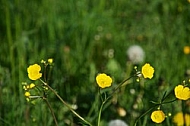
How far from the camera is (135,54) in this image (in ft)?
8.32

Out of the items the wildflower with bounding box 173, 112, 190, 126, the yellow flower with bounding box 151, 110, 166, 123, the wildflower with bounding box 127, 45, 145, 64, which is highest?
the wildflower with bounding box 127, 45, 145, 64

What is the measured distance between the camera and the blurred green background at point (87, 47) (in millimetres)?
2121

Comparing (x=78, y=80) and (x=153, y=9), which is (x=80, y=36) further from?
(x=153, y=9)

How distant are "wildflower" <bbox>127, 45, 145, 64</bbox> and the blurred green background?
61 millimetres

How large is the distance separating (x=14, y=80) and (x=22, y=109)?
25 cm

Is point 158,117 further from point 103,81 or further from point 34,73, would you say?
point 34,73

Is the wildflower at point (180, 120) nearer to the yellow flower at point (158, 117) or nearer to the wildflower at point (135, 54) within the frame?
the yellow flower at point (158, 117)

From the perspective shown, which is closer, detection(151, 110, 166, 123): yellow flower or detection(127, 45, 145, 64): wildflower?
detection(151, 110, 166, 123): yellow flower

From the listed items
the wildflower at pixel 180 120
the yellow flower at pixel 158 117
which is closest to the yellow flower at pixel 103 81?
the yellow flower at pixel 158 117

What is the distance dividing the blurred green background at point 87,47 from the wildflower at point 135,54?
0.20 feet

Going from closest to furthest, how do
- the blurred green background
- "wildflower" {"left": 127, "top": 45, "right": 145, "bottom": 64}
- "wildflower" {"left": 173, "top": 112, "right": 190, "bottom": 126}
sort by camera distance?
"wildflower" {"left": 173, "top": 112, "right": 190, "bottom": 126} → the blurred green background → "wildflower" {"left": 127, "top": 45, "right": 145, "bottom": 64}

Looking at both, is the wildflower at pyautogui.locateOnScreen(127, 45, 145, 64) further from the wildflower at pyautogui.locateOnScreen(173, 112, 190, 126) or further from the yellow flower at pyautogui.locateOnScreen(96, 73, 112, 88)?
the yellow flower at pyautogui.locateOnScreen(96, 73, 112, 88)

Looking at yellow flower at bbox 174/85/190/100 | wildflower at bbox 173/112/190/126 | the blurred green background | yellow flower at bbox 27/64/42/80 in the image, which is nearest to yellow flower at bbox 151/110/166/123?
yellow flower at bbox 174/85/190/100

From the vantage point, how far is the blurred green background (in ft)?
6.96
